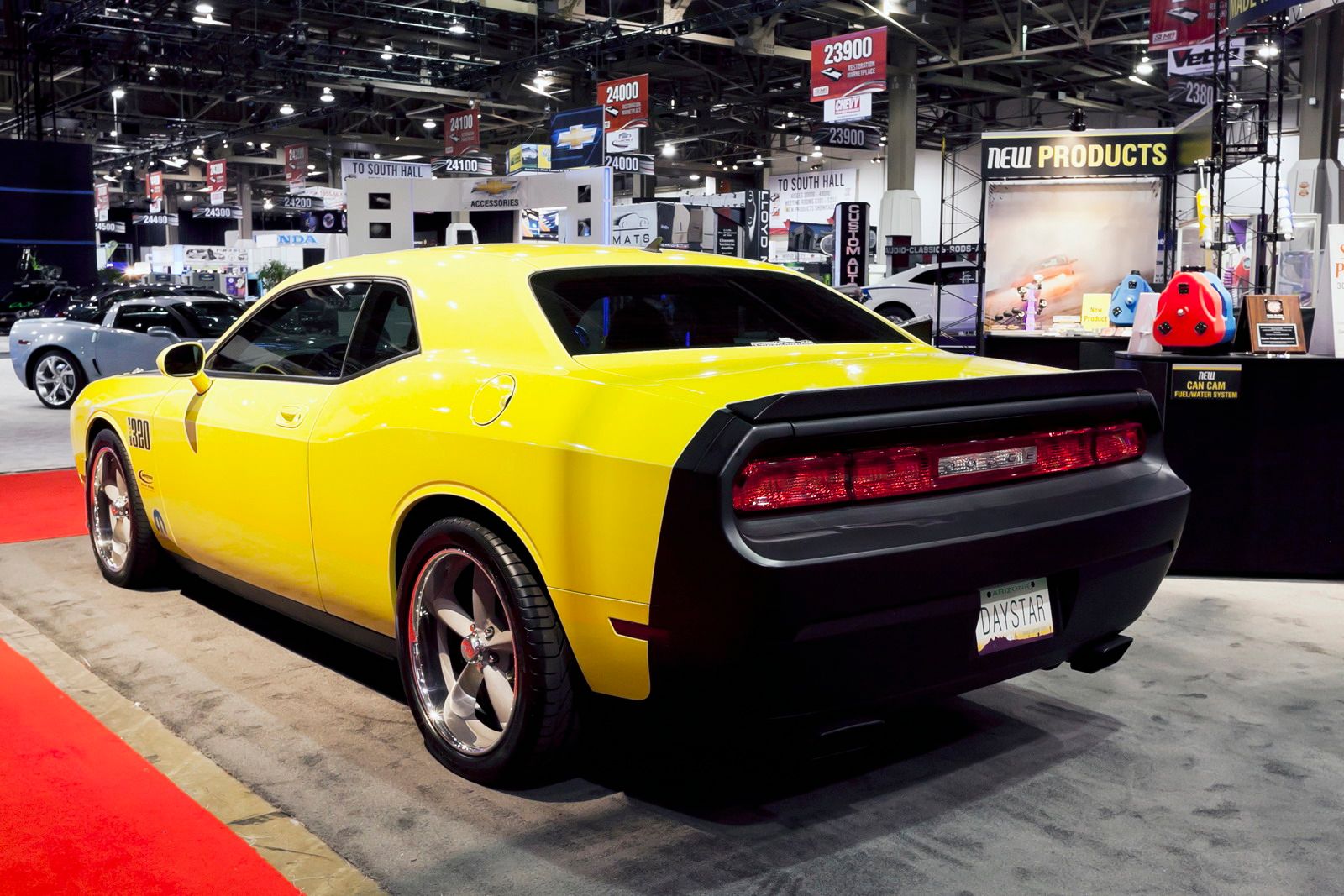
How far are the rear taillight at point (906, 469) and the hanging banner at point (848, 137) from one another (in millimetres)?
20040

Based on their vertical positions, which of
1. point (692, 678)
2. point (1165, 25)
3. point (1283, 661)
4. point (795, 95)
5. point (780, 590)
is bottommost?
point (1283, 661)

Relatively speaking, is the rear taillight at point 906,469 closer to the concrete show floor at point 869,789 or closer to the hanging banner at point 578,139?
the concrete show floor at point 869,789

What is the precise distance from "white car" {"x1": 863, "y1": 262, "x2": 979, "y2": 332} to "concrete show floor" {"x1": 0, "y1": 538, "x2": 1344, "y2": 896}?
41.6 ft

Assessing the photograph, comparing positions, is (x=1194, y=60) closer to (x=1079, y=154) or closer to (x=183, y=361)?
(x=1079, y=154)

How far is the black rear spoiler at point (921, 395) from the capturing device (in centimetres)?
249

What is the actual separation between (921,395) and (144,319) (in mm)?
11641

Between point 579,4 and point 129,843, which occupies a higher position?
point 579,4

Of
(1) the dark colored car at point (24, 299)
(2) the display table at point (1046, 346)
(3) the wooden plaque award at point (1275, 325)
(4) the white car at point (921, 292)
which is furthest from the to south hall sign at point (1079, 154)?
(1) the dark colored car at point (24, 299)

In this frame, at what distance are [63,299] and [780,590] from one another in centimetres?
1578

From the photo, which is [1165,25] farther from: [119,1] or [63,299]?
[119,1]

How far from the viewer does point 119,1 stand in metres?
21.9

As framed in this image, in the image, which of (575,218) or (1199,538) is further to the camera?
(575,218)

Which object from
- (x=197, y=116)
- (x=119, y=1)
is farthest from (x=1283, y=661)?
(x=197, y=116)

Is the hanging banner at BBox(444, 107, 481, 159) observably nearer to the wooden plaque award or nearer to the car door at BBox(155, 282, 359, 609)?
the wooden plaque award
